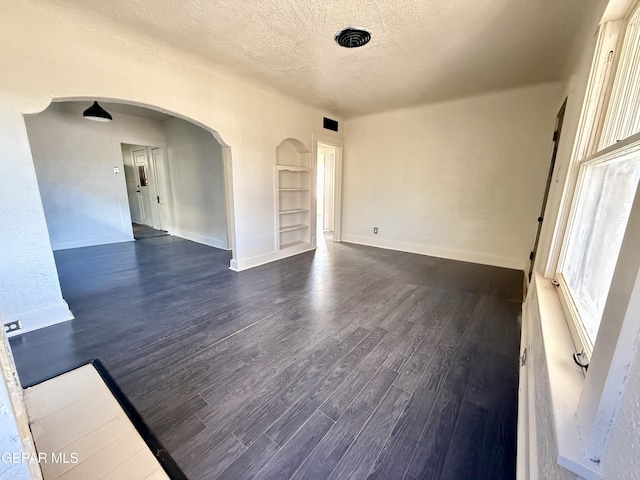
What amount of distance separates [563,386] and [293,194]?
439 cm

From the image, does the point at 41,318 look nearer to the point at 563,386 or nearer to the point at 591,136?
the point at 563,386

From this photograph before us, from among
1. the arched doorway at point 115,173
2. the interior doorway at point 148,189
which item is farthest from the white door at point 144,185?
the arched doorway at point 115,173

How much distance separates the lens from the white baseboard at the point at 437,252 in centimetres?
403

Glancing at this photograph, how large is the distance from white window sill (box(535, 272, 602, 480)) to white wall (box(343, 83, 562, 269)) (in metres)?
2.81

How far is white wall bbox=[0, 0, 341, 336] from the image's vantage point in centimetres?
197

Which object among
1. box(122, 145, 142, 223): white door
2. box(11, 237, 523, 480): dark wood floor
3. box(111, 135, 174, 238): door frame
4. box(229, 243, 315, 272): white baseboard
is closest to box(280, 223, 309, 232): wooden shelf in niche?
box(229, 243, 315, 272): white baseboard

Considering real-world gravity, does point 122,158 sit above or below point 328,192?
above

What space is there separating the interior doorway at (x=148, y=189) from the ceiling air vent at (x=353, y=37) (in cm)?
541

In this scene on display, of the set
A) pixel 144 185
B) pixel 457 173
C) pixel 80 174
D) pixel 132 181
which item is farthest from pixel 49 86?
pixel 132 181

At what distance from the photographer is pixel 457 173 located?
4.27 m

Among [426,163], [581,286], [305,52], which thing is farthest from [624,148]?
[426,163]

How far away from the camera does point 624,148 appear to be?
3.36 feet

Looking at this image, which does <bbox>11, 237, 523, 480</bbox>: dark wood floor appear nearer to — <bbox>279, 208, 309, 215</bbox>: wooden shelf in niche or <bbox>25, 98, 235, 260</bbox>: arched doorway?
<bbox>279, 208, 309, 215</bbox>: wooden shelf in niche

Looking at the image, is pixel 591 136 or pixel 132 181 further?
pixel 132 181
